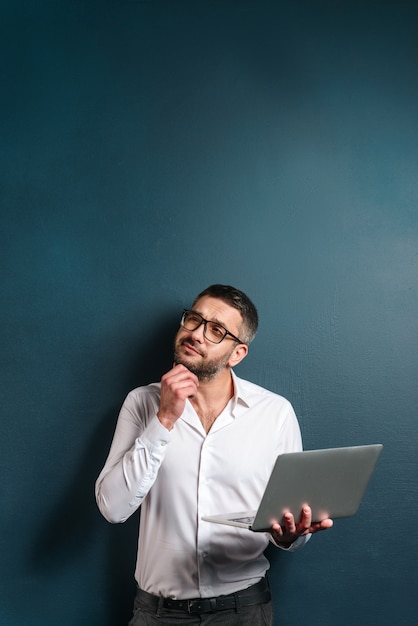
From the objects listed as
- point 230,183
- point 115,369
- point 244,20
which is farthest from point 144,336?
point 244,20

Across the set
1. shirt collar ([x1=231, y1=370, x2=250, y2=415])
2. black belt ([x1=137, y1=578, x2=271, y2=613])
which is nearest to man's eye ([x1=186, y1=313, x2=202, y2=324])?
shirt collar ([x1=231, y1=370, x2=250, y2=415])

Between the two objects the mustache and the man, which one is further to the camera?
the mustache

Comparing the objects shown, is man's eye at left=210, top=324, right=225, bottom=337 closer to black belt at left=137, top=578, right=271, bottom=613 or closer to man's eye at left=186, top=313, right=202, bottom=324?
man's eye at left=186, top=313, right=202, bottom=324


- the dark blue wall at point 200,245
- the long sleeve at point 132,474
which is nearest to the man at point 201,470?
the long sleeve at point 132,474

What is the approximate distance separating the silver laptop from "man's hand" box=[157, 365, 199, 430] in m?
0.30

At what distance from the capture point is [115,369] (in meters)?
2.27

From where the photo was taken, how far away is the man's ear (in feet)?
7.05

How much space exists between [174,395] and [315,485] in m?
0.46

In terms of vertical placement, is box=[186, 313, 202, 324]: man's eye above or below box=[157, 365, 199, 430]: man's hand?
above

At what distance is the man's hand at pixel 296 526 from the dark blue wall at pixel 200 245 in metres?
0.53

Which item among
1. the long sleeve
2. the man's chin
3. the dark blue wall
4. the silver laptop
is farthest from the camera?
the dark blue wall

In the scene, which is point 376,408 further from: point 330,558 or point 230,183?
point 230,183

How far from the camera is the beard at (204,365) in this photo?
6.77 feet

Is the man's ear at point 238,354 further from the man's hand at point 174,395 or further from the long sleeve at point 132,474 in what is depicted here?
the long sleeve at point 132,474
